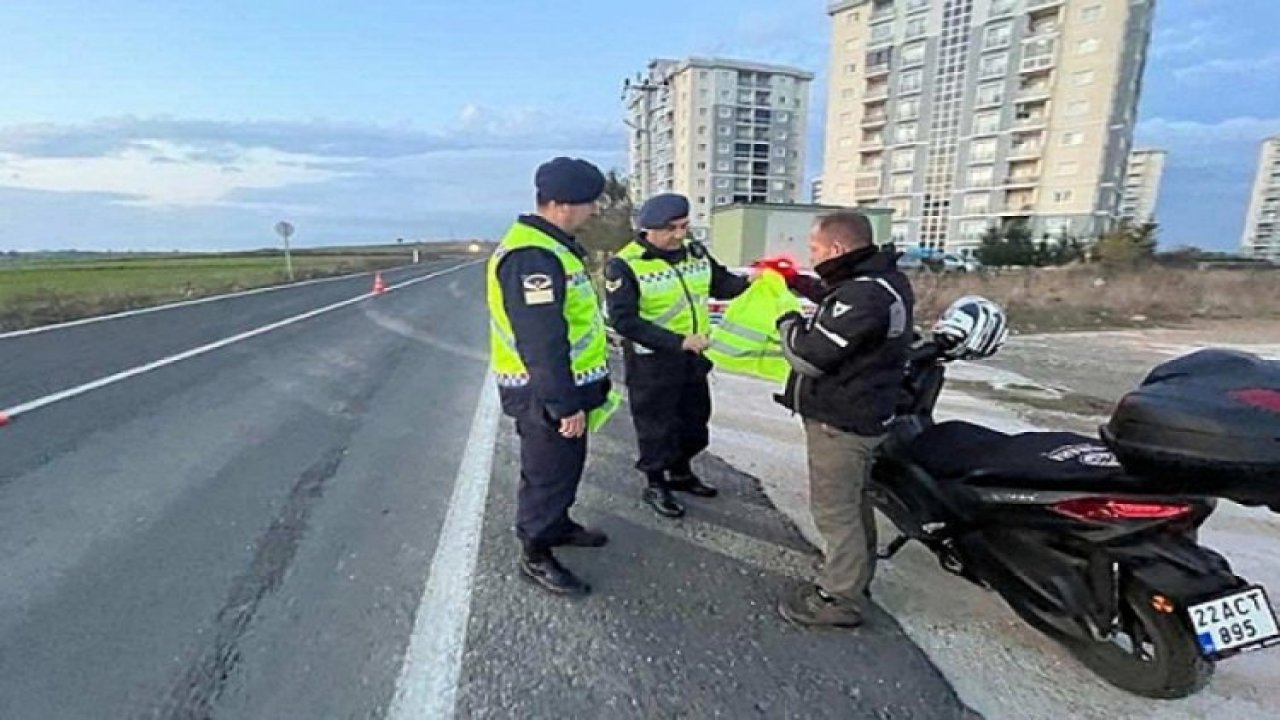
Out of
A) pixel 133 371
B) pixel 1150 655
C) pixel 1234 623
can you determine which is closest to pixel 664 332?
pixel 1150 655

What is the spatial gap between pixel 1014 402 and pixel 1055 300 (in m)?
12.1

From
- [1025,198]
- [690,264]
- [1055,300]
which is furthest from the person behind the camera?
[1025,198]

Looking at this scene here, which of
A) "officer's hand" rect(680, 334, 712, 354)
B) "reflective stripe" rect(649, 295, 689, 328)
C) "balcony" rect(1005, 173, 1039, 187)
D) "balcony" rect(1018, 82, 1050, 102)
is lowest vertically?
"officer's hand" rect(680, 334, 712, 354)

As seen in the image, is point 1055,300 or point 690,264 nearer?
point 690,264

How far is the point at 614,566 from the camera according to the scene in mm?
3311

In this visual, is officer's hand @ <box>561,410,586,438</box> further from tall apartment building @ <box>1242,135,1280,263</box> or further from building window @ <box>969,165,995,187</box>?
tall apartment building @ <box>1242,135,1280,263</box>

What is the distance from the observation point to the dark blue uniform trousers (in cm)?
307

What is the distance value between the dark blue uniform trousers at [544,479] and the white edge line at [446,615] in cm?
38

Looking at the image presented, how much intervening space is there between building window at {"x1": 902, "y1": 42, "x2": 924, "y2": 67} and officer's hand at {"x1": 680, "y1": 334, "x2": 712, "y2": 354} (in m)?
62.1

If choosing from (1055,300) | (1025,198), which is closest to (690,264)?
(1055,300)

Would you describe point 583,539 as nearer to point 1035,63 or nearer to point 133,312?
point 133,312

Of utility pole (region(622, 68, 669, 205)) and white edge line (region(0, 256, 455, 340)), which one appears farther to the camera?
utility pole (region(622, 68, 669, 205))

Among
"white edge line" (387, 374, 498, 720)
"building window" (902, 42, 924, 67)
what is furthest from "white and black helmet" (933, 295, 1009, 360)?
"building window" (902, 42, 924, 67)

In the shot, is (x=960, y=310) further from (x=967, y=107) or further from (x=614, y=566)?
(x=967, y=107)
